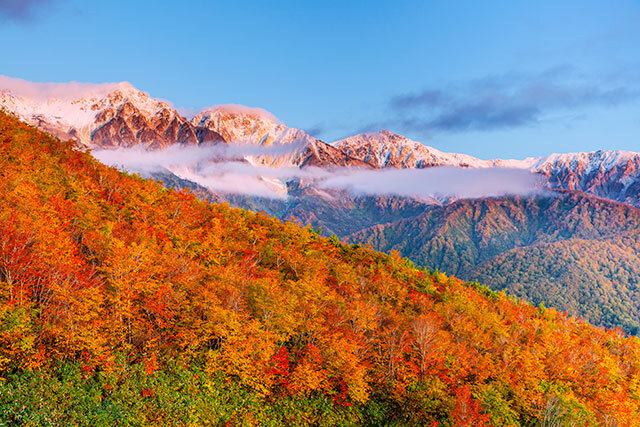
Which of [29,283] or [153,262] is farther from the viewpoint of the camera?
[153,262]

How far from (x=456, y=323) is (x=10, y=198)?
259 ft

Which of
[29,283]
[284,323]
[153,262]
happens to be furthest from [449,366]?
[29,283]

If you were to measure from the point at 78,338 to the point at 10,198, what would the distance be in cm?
2371

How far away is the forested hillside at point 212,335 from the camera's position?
42.2 metres

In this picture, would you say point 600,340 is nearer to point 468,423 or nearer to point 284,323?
point 468,423

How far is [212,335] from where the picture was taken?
56.3 m

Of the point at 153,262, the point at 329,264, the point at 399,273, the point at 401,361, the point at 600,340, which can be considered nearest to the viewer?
the point at 153,262

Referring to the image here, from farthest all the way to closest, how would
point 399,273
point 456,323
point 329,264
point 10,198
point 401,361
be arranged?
point 399,273 < point 329,264 < point 456,323 < point 401,361 < point 10,198

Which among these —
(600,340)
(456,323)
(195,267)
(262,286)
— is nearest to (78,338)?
(195,267)

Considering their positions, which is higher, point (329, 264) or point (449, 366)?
point (329, 264)

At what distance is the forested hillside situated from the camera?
4222 centimetres

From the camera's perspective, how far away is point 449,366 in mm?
68812

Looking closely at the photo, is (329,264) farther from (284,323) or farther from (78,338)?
(78,338)

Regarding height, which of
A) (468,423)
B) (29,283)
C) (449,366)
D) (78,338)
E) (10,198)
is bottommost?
(468,423)
